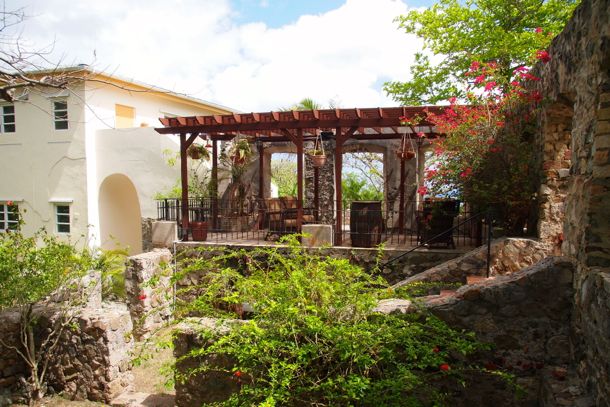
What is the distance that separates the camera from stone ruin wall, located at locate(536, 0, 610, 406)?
2.84m

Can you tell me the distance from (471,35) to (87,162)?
12.8 meters

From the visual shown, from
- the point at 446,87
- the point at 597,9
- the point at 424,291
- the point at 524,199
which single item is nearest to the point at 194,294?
the point at 424,291

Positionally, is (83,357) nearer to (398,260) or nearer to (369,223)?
(398,260)

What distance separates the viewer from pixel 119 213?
44.9 feet

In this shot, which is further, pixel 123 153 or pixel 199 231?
pixel 123 153

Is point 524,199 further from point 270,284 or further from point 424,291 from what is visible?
point 270,284

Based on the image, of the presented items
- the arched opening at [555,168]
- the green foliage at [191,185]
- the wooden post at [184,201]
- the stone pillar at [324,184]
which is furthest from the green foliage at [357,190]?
the arched opening at [555,168]

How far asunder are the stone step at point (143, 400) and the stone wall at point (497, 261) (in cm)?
302

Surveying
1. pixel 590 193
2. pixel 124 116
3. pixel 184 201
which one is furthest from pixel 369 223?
pixel 124 116

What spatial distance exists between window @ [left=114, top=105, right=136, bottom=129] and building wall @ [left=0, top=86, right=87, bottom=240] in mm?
963

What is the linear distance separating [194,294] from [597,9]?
7.71m

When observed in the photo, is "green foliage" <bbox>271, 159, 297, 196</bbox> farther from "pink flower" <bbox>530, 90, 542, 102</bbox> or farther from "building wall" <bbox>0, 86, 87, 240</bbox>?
"pink flower" <bbox>530, 90, 542, 102</bbox>

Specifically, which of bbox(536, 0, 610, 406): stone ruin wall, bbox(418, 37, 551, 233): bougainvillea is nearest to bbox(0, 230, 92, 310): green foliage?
bbox(418, 37, 551, 233): bougainvillea

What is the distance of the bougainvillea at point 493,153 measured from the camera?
5445mm
